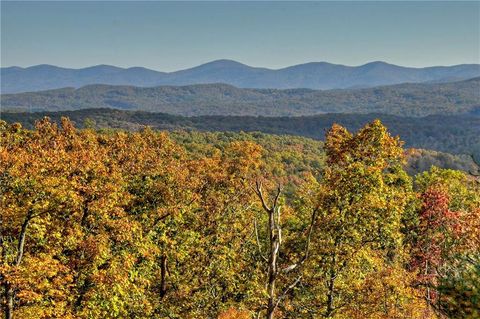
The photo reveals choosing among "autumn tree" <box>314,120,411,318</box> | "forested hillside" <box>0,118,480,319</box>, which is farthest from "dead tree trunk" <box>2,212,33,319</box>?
"autumn tree" <box>314,120,411,318</box>

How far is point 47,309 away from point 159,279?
13676 mm

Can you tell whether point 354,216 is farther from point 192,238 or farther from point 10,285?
point 10,285

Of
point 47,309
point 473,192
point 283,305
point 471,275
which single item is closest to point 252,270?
point 283,305

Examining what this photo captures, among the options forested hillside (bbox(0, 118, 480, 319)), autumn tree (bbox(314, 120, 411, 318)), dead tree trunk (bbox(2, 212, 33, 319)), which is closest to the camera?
dead tree trunk (bbox(2, 212, 33, 319))

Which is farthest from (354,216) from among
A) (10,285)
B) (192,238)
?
(10,285)

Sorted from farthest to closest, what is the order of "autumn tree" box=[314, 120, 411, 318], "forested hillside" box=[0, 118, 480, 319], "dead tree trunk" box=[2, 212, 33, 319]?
"autumn tree" box=[314, 120, 411, 318], "forested hillside" box=[0, 118, 480, 319], "dead tree trunk" box=[2, 212, 33, 319]

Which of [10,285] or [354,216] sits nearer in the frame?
[10,285]

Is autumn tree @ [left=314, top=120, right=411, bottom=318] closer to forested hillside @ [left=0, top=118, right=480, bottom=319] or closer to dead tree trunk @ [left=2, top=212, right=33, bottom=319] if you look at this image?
forested hillside @ [left=0, top=118, right=480, bottom=319]

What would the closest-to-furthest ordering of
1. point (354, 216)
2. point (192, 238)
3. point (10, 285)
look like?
1. point (10, 285)
2. point (354, 216)
3. point (192, 238)

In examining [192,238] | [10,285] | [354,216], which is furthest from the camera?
[192,238]

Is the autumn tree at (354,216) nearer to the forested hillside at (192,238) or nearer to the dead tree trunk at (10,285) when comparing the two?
the forested hillside at (192,238)

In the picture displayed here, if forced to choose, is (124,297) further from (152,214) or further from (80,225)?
(152,214)

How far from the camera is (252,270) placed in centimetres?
3422

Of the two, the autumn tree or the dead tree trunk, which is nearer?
the dead tree trunk
